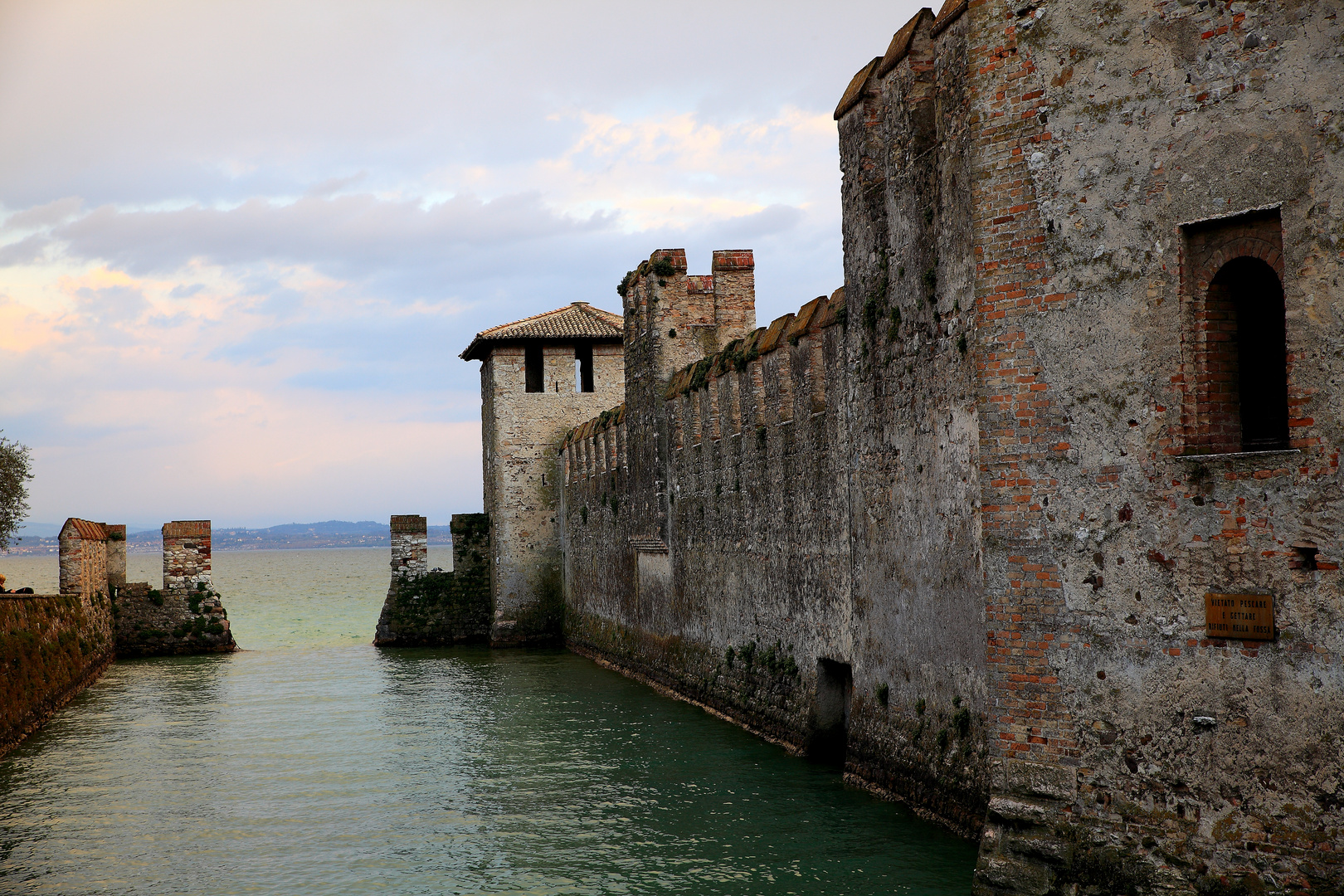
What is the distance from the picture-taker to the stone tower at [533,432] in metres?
26.2

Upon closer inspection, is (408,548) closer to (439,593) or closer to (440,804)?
(439,593)

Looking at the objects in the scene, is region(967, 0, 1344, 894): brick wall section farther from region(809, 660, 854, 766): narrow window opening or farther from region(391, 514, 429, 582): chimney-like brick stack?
region(391, 514, 429, 582): chimney-like brick stack

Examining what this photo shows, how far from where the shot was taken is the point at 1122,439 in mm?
6020

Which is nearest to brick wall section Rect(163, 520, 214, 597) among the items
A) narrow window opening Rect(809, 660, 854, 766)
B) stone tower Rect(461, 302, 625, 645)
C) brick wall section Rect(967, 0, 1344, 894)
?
stone tower Rect(461, 302, 625, 645)

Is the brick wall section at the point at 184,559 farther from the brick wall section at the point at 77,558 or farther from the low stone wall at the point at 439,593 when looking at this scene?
the low stone wall at the point at 439,593

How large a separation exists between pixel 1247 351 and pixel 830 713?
6.29 m

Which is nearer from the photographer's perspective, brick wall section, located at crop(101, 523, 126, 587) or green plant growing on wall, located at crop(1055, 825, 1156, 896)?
green plant growing on wall, located at crop(1055, 825, 1156, 896)

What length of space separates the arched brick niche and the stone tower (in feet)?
67.5

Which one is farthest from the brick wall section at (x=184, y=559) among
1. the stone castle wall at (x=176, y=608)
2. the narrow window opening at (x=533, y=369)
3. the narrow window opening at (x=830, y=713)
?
the narrow window opening at (x=830, y=713)

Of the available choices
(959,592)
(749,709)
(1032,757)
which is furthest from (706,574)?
(1032,757)

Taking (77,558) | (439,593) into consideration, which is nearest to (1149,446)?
(77,558)

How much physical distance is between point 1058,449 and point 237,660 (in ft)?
71.2

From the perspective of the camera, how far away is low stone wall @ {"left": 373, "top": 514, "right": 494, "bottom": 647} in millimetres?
26797

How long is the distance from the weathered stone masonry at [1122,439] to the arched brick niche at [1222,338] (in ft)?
0.05
